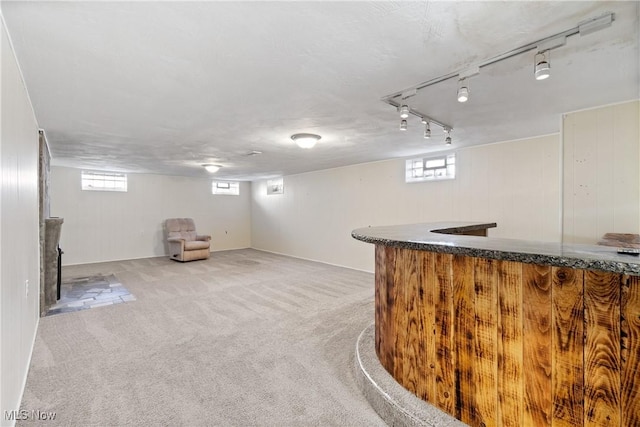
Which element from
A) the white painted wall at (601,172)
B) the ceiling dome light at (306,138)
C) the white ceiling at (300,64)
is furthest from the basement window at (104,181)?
the white painted wall at (601,172)

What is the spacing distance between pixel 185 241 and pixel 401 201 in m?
5.04

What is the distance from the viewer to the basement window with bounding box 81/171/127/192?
6.91 m

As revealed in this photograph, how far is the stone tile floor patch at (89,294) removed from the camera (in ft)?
12.6

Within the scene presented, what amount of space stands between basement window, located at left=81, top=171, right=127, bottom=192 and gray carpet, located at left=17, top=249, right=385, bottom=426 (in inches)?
152

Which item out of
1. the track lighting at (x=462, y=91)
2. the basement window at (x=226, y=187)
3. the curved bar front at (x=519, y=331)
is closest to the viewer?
the curved bar front at (x=519, y=331)

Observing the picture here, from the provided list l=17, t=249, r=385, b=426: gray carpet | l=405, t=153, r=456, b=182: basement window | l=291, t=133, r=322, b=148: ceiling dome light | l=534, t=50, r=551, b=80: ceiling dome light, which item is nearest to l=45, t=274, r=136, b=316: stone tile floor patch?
l=17, t=249, r=385, b=426: gray carpet

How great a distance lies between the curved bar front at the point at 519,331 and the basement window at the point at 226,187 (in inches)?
317

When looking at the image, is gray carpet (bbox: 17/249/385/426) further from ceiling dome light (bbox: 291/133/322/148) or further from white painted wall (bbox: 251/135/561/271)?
ceiling dome light (bbox: 291/133/322/148)

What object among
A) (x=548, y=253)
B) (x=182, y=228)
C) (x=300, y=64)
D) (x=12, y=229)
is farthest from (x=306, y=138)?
(x=182, y=228)

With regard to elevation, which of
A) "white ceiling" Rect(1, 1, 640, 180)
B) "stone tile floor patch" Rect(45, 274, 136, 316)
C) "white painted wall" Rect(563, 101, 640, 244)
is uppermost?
"white ceiling" Rect(1, 1, 640, 180)

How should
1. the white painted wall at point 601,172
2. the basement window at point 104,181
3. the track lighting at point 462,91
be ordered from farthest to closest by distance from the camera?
1. the basement window at point 104,181
2. the white painted wall at point 601,172
3. the track lighting at point 462,91

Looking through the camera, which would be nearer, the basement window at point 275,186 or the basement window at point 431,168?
the basement window at point 431,168

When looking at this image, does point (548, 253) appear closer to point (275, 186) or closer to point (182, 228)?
point (275, 186)

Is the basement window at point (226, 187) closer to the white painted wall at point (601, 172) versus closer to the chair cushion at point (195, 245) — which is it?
the chair cushion at point (195, 245)
